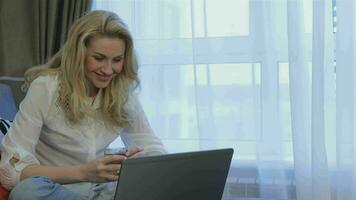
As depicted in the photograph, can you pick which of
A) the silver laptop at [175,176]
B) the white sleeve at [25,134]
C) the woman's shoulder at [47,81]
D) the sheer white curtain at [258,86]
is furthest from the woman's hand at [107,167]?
the sheer white curtain at [258,86]

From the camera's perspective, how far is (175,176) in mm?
1304

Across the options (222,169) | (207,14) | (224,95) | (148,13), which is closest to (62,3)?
(148,13)

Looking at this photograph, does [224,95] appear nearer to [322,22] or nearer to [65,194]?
[322,22]

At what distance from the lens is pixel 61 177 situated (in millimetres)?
1445

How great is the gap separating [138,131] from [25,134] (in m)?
0.42

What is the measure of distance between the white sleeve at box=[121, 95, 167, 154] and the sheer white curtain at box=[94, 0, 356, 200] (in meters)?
0.42

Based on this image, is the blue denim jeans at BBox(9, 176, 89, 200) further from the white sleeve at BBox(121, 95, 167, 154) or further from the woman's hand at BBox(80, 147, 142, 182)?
the white sleeve at BBox(121, 95, 167, 154)

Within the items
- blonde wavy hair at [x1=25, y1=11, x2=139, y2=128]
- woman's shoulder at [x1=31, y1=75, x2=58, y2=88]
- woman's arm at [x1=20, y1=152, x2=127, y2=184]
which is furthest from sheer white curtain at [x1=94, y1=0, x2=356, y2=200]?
woman's arm at [x1=20, y1=152, x2=127, y2=184]

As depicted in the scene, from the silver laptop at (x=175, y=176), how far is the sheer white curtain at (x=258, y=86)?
629mm

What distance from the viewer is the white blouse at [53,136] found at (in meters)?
1.48

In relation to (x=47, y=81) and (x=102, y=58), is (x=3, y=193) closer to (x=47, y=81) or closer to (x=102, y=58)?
(x=47, y=81)

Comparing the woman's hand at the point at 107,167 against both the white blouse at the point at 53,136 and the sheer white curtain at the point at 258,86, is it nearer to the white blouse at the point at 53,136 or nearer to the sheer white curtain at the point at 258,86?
the white blouse at the point at 53,136

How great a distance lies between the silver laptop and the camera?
1.20 m

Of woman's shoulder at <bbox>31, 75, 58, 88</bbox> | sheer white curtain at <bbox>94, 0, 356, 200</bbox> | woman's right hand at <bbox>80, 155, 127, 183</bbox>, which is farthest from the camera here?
sheer white curtain at <bbox>94, 0, 356, 200</bbox>
